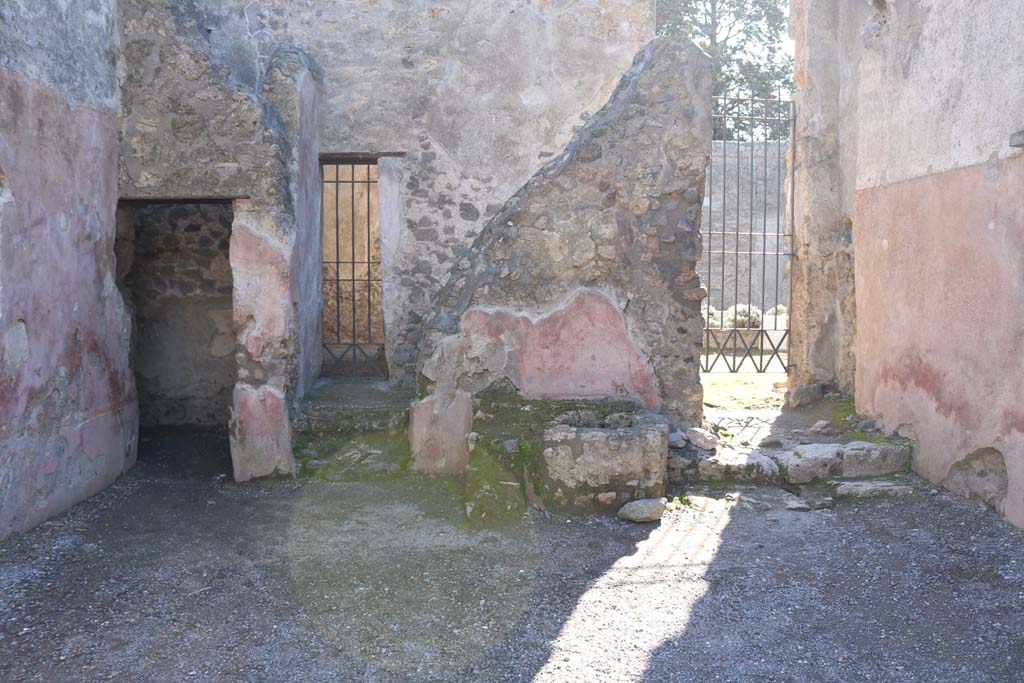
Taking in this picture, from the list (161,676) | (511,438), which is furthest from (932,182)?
(161,676)

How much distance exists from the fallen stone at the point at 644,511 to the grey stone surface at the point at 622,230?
941 mm

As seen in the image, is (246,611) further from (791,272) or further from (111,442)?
(791,272)

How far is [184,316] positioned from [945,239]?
5.39 m

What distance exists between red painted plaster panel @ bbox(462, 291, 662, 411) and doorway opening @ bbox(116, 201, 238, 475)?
2.63 meters

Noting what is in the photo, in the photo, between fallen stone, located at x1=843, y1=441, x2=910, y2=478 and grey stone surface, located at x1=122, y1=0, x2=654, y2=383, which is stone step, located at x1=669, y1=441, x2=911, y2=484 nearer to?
fallen stone, located at x1=843, y1=441, x2=910, y2=478

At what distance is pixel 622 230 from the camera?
17.4 ft

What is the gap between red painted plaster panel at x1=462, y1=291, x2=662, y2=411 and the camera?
526 centimetres

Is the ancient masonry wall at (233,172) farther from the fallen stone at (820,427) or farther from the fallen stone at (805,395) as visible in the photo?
the fallen stone at (805,395)

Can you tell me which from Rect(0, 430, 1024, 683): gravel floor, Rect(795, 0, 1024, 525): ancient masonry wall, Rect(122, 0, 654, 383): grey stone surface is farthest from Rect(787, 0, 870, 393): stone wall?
Rect(0, 430, 1024, 683): gravel floor

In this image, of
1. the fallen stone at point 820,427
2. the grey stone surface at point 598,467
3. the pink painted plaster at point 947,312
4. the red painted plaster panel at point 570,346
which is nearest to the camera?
the pink painted plaster at point 947,312

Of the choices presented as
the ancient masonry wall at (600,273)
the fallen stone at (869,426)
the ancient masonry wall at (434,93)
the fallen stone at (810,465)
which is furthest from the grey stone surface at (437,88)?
the fallen stone at (869,426)

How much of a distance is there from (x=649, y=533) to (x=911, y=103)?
3.12m

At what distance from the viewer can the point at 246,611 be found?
3.55 meters

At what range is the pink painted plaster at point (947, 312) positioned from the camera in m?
4.34
